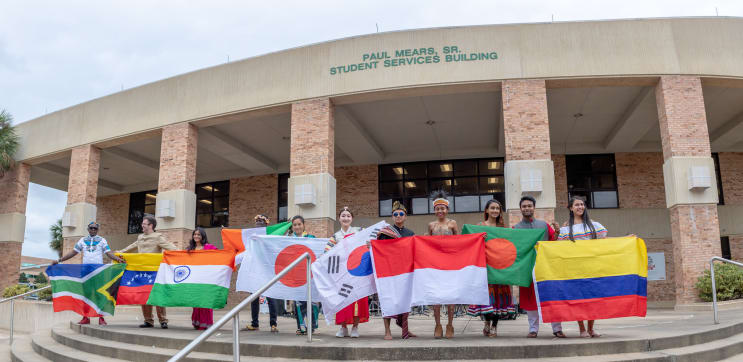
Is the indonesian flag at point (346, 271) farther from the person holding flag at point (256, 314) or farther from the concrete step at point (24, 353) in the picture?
the concrete step at point (24, 353)

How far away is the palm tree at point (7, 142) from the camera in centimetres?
2030

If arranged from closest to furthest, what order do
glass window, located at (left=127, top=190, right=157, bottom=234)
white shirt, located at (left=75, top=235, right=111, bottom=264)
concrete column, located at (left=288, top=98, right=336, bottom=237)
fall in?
white shirt, located at (left=75, top=235, right=111, bottom=264) → concrete column, located at (left=288, top=98, right=336, bottom=237) → glass window, located at (left=127, top=190, right=157, bottom=234)

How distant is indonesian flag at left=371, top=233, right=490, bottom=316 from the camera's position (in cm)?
617

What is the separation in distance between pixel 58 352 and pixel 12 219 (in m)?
16.4

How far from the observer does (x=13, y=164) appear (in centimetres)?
2081

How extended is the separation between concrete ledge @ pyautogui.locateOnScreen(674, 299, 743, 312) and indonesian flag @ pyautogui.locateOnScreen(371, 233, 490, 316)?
8.36m

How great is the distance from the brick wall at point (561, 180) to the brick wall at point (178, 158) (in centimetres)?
1347

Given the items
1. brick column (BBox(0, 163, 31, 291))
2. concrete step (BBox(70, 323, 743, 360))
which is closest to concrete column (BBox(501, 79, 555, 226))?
concrete step (BBox(70, 323, 743, 360))

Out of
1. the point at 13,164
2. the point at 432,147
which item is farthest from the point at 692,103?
the point at 13,164

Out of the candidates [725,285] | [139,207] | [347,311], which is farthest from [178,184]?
[725,285]

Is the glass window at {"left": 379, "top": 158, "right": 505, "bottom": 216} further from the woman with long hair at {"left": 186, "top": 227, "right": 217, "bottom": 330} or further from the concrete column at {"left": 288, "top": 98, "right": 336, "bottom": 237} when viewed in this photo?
the woman with long hair at {"left": 186, "top": 227, "right": 217, "bottom": 330}

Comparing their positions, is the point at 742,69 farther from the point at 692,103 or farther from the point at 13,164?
the point at 13,164

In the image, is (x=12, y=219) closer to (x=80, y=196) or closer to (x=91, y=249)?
(x=80, y=196)

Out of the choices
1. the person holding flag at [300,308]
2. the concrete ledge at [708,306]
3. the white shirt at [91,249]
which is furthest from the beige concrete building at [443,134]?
the person holding flag at [300,308]
